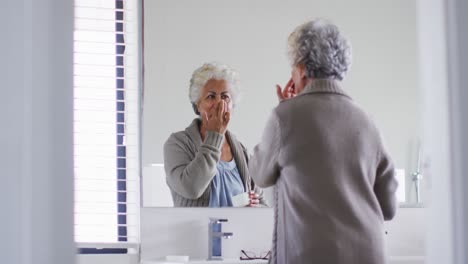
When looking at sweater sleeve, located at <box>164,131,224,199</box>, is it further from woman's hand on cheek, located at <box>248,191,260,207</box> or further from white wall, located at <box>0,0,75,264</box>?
white wall, located at <box>0,0,75,264</box>

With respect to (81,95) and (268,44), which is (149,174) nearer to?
(81,95)

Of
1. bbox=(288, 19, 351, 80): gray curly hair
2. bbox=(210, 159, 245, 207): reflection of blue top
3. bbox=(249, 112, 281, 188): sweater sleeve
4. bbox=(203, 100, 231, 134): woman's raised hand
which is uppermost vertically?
bbox=(288, 19, 351, 80): gray curly hair

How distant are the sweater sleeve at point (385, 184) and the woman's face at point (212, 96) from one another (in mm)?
1020

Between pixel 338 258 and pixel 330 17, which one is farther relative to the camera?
pixel 330 17

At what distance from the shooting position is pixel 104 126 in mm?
2832

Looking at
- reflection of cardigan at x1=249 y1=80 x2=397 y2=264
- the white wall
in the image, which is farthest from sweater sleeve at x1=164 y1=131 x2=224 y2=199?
the white wall

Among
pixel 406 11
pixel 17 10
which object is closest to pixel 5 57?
pixel 17 10

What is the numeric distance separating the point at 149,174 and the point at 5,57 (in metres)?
2.04

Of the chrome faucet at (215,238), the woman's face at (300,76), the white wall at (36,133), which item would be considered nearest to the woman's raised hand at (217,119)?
the chrome faucet at (215,238)

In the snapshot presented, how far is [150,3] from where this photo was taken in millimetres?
2805

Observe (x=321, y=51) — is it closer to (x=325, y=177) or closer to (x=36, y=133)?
(x=325, y=177)

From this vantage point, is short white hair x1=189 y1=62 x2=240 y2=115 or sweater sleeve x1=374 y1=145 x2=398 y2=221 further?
short white hair x1=189 y1=62 x2=240 y2=115

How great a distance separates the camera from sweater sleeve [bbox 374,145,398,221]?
1.88 meters

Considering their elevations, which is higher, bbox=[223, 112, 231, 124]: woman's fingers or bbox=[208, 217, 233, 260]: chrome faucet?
bbox=[223, 112, 231, 124]: woman's fingers
